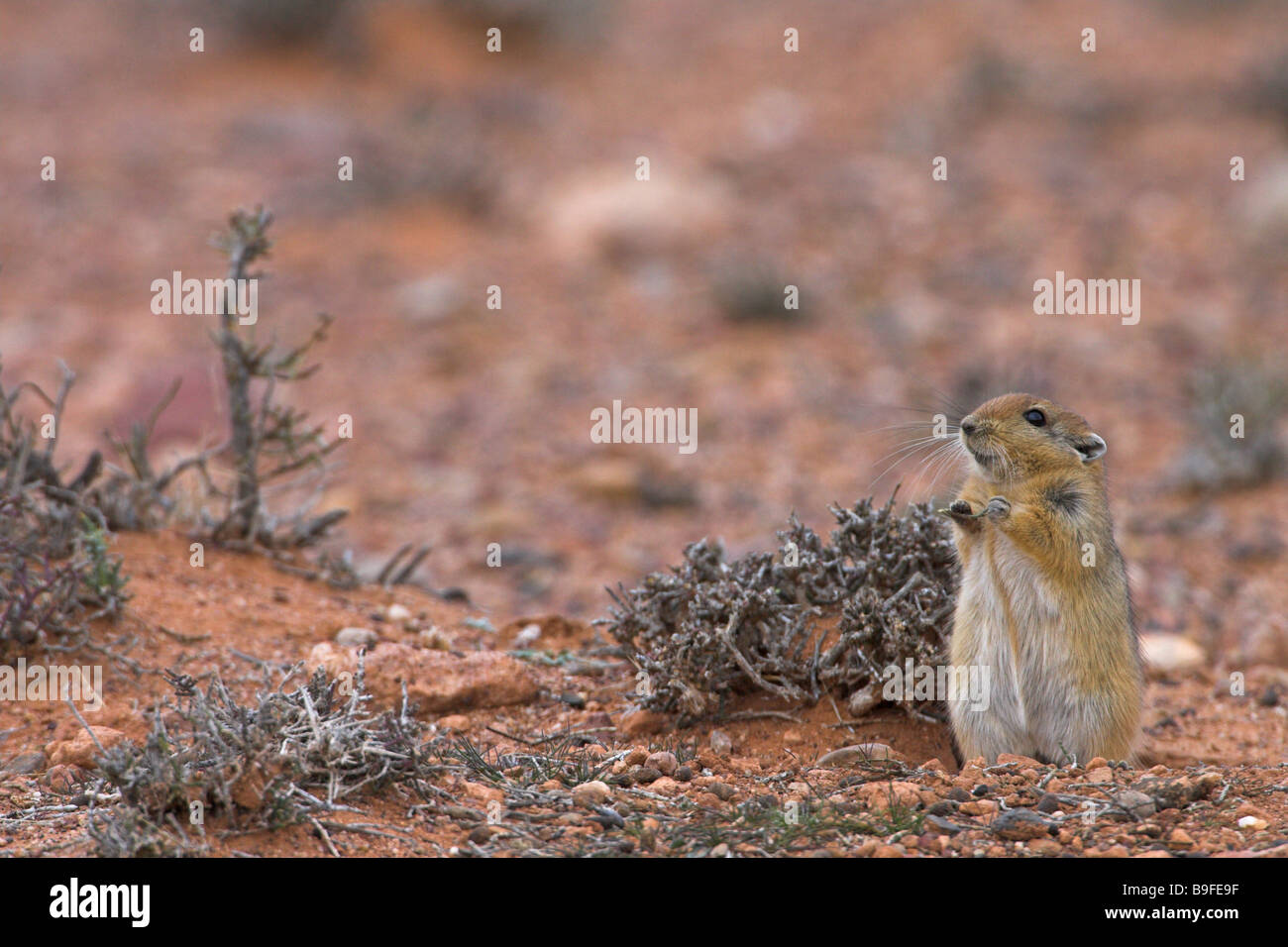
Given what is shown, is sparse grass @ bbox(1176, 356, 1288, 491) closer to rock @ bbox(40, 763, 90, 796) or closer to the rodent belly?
the rodent belly

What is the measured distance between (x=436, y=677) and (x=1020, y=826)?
2.55 metres

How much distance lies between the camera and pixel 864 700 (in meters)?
5.69

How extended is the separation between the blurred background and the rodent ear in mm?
2453

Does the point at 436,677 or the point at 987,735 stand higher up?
the point at 436,677

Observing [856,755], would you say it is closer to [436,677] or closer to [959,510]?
[959,510]

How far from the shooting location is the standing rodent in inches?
213

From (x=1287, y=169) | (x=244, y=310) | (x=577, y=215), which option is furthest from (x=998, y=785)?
(x=1287, y=169)

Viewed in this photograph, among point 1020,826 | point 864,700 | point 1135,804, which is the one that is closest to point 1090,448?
point 864,700

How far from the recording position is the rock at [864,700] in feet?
18.7

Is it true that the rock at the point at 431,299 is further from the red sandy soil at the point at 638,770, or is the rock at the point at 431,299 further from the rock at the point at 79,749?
the rock at the point at 79,749

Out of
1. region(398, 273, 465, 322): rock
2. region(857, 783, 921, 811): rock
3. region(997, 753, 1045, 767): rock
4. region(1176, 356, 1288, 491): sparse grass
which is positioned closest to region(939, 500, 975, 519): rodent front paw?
region(997, 753, 1045, 767): rock

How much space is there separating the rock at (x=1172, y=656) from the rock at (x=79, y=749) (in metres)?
5.02

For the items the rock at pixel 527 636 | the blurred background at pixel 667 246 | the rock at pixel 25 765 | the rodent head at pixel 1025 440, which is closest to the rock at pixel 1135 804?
the rodent head at pixel 1025 440
